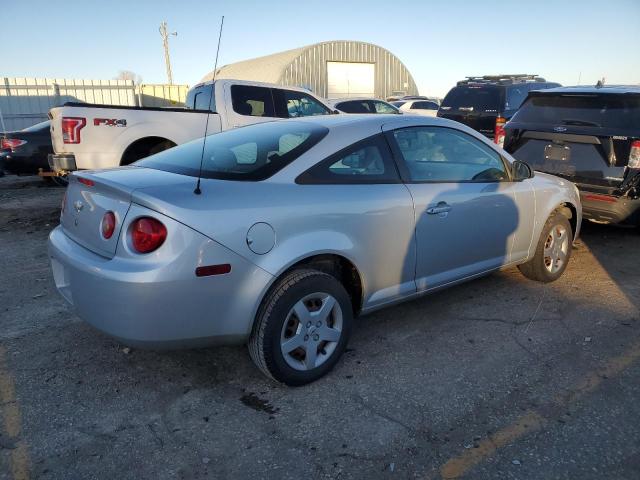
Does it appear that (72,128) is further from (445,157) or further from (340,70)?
(340,70)

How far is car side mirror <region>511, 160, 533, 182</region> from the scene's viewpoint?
404cm

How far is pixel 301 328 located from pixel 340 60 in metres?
32.5

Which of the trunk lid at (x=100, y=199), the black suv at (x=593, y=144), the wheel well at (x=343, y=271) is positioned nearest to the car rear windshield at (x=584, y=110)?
the black suv at (x=593, y=144)

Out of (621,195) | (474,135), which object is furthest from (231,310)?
(621,195)

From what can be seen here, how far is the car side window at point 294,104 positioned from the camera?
8.40 m

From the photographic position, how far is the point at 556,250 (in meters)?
4.60

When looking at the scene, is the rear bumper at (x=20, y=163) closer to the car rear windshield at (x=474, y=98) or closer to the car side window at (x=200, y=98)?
the car side window at (x=200, y=98)

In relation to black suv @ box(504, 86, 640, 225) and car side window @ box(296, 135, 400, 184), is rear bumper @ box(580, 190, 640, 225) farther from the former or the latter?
car side window @ box(296, 135, 400, 184)

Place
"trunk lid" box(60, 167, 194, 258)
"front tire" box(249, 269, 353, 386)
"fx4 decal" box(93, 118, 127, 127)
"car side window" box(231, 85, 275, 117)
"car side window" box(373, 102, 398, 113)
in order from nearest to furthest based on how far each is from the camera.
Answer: "trunk lid" box(60, 167, 194, 258) < "front tire" box(249, 269, 353, 386) < "fx4 decal" box(93, 118, 127, 127) < "car side window" box(231, 85, 275, 117) < "car side window" box(373, 102, 398, 113)

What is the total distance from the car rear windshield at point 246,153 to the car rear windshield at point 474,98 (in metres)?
8.84

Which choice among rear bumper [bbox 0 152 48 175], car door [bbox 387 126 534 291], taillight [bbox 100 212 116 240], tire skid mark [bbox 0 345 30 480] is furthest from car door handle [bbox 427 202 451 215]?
rear bumper [bbox 0 152 48 175]

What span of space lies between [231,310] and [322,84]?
106 feet

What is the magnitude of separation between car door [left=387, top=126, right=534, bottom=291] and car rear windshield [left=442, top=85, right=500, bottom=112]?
25.5 feet

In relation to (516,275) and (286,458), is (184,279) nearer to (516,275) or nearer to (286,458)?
(286,458)
